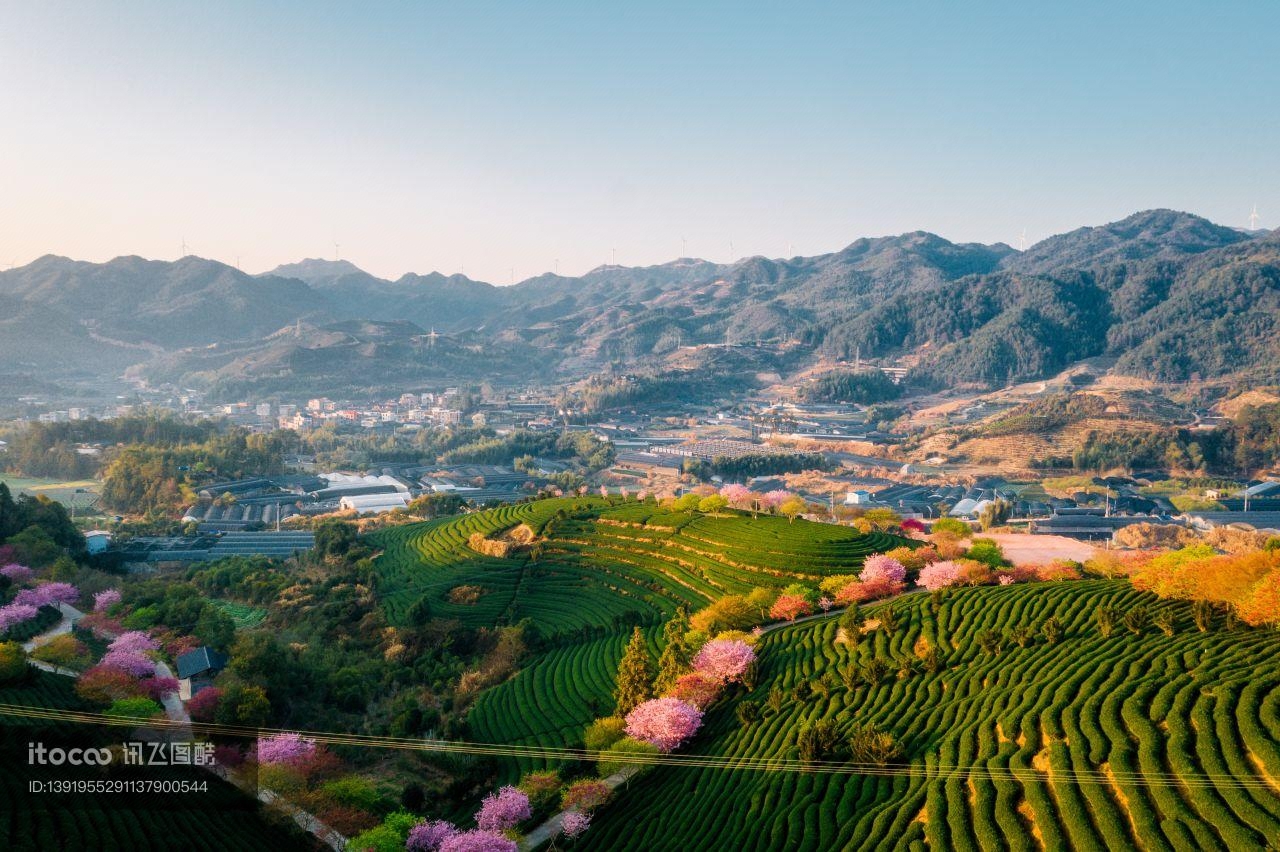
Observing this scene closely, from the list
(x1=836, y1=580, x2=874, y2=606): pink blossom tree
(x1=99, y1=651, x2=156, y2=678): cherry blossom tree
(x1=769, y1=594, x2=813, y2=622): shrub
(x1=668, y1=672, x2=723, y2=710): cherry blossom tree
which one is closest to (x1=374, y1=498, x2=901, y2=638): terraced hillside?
(x1=769, y1=594, x2=813, y2=622): shrub

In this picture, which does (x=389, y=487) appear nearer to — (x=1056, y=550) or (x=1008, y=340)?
(x=1056, y=550)

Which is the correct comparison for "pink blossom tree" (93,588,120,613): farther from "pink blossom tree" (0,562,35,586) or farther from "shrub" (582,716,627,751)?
"shrub" (582,716,627,751)

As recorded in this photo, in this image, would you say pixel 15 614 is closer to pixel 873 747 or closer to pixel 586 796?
pixel 586 796

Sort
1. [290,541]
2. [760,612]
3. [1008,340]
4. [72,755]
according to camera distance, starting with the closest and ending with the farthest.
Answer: [72,755] → [760,612] → [290,541] → [1008,340]

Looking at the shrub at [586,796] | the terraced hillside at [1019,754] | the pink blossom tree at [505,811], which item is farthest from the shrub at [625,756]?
the pink blossom tree at [505,811]

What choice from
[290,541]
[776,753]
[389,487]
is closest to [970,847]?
[776,753]

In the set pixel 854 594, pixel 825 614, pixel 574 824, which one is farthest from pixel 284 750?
pixel 854 594

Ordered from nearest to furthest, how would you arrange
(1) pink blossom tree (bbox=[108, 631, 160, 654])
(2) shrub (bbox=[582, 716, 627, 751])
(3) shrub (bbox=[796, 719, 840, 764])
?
(3) shrub (bbox=[796, 719, 840, 764]), (2) shrub (bbox=[582, 716, 627, 751]), (1) pink blossom tree (bbox=[108, 631, 160, 654])
